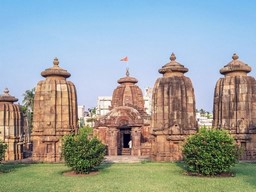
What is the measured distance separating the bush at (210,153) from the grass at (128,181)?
1.86 feet

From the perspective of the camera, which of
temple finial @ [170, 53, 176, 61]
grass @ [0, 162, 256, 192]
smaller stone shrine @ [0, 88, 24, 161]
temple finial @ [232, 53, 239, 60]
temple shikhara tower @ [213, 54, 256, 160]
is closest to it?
grass @ [0, 162, 256, 192]

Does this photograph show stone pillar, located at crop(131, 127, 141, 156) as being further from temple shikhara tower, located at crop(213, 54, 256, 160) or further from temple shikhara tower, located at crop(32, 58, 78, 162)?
temple shikhara tower, located at crop(213, 54, 256, 160)

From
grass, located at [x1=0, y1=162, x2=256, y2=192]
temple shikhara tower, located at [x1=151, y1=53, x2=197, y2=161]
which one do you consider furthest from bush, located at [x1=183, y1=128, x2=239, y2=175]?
temple shikhara tower, located at [x1=151, y1=53, x2=197, y2=161]

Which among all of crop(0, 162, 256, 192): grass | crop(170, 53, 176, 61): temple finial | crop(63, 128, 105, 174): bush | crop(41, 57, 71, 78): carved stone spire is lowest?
crop(0, 162, 256, 192): grass

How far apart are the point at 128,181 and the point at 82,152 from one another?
133 inches

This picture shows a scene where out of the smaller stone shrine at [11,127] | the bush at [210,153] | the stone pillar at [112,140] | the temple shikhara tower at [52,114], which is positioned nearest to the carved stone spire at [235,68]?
the bush at [210,153]

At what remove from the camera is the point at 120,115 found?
3269 cm

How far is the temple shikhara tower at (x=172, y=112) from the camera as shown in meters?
21.2

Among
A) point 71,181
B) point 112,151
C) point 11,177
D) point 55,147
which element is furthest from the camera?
point 112,151

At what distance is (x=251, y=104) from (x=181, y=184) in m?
11.2

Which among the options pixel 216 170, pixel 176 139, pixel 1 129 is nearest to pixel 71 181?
pixel 216 170

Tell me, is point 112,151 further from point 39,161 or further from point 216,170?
point 216,170

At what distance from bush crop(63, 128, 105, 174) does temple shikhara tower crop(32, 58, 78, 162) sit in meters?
5.54

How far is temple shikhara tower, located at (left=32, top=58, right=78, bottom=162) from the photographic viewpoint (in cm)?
2228
